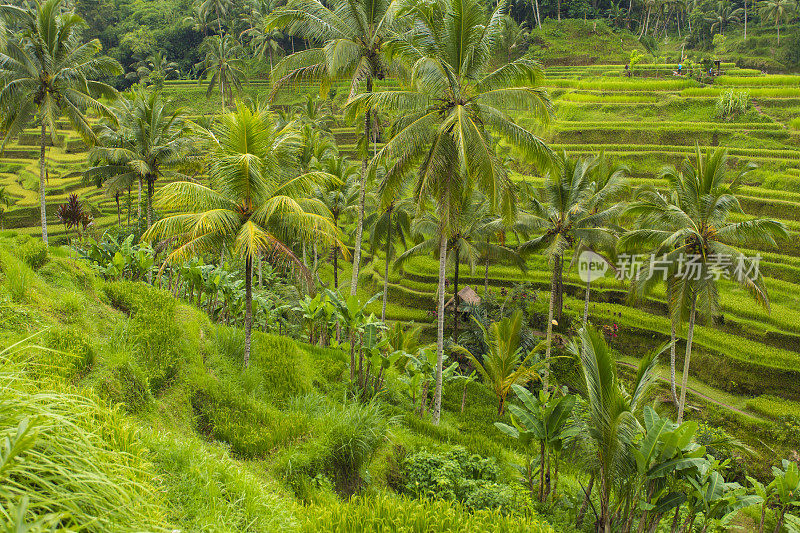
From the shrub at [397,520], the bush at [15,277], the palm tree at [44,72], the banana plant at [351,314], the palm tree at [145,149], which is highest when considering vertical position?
the palm tree at [44,72]

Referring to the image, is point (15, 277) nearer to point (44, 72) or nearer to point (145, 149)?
point (44, 72)

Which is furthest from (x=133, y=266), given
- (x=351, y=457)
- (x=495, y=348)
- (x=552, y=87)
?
(x=552, y=87)

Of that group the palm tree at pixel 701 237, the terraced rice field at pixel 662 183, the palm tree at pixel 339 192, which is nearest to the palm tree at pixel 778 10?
the terraced rice field at pixel 662 183

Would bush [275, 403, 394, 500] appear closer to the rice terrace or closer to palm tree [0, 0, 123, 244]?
the rice terrace

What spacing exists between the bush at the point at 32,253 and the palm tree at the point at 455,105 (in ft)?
21.5

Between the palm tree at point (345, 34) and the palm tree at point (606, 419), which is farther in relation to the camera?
the palm tree at point (345, 34)

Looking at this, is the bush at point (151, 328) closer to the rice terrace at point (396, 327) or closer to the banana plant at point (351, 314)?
the rice terrace at point (396, 327)

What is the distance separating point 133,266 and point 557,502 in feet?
38.0

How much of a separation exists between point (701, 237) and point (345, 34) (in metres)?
11.0

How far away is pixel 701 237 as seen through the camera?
12086 millimetres

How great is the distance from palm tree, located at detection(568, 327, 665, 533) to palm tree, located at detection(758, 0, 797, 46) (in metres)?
59.5

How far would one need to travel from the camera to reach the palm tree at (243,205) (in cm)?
791

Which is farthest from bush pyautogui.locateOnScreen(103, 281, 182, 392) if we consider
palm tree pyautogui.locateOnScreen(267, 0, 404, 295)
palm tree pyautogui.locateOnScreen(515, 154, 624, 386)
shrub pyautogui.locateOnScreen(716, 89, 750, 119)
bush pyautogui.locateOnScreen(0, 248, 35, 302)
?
shrub pyautogui.locateOnScreen(716, 89, 750, 119)

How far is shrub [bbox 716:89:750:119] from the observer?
1146 inches
